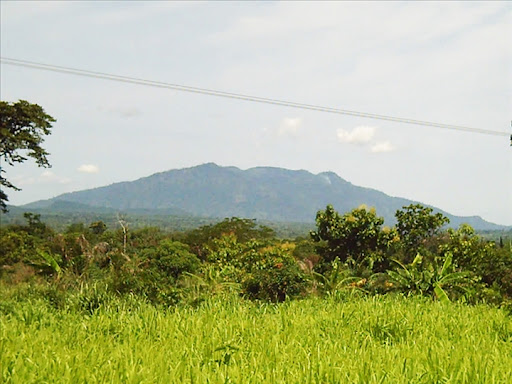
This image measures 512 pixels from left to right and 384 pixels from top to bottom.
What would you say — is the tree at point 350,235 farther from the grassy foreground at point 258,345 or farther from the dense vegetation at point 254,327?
the grassy foreground at point 258,345

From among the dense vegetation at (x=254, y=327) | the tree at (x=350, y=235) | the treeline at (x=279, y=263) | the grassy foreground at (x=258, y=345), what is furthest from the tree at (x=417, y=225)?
→ the grassy foreground at (x=258, y=345)

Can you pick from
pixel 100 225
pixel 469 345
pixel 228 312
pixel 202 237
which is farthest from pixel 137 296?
pixel 100 225

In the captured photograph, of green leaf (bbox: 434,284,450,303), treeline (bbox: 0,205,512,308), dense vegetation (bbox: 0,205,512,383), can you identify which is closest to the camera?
dense vegetation (bbox: 0,205,512,383)

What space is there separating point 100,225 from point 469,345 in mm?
29120

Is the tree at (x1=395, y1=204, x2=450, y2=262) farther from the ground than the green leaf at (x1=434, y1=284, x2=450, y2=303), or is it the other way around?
the tree at (x1=395, y1=204, x2=450, y2=262)

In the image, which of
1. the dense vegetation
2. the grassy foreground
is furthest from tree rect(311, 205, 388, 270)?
the grassy foreground

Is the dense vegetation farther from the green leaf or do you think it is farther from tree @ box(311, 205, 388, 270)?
tree @ box(311, 205, 388, 270)

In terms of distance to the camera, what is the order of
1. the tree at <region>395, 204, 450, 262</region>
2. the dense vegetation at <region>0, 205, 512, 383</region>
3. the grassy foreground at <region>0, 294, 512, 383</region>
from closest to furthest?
1. the grassy foreground at <region>0, 294, 512, 383</region>
2. the dense vegetation at <region>0, 205, 512, 383</region>
3. the tree at <region>395, 204, 450, 262</region>

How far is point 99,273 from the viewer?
13.4m

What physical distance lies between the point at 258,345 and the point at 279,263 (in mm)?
7091

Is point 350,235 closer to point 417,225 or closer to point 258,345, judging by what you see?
point 417,225

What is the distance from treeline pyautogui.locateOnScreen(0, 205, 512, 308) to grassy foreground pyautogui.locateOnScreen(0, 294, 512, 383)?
1667 millimetres

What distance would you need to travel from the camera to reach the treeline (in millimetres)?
11242

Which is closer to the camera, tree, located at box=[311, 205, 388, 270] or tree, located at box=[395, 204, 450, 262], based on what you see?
tree, located at box=[311, 205, 388, 270]
